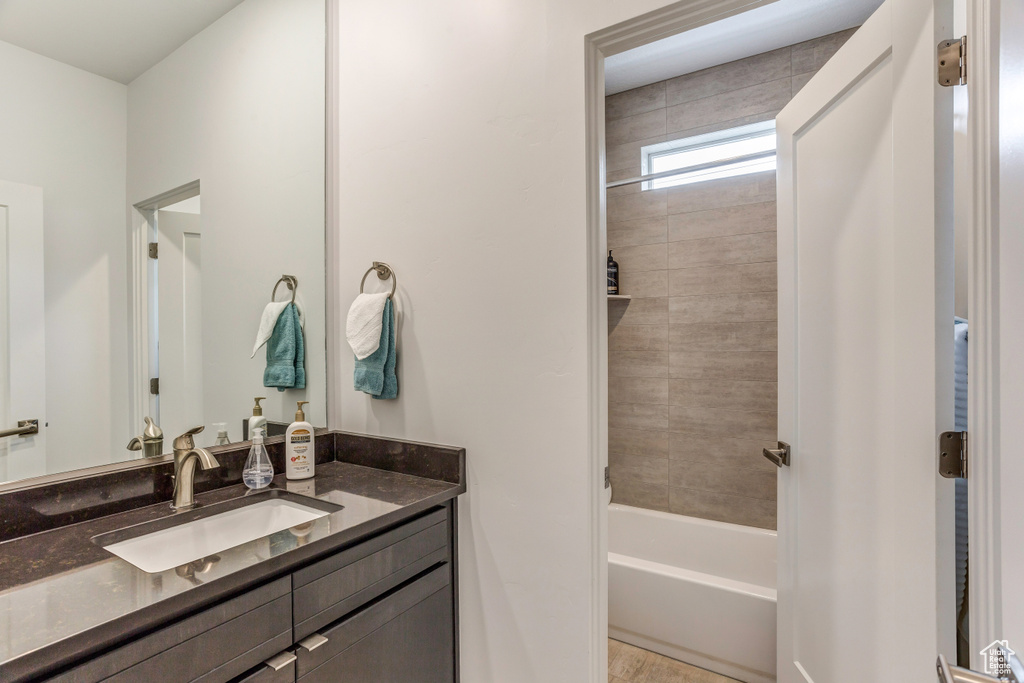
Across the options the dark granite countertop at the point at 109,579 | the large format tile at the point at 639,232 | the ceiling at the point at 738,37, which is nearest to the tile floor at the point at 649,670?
the dark granite countertop at the point at 109,579

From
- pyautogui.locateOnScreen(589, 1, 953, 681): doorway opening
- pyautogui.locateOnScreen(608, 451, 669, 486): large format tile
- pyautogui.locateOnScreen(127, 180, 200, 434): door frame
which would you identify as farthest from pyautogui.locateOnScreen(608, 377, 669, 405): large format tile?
pyautogui.locateOnScreen(127, 180, 200, 434): door frame

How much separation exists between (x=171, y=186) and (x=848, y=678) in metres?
2.13

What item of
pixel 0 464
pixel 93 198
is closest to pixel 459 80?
pixel 93 198

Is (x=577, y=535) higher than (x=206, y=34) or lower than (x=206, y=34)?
lower

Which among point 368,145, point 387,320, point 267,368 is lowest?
point 267,368

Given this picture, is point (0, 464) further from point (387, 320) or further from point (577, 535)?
point (577, 535)

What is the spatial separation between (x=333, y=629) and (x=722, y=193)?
2.43 meters

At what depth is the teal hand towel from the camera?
1422 millimetres

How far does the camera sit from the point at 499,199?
128cm

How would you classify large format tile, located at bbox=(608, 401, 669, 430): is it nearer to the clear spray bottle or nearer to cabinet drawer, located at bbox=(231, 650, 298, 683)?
the clear spray bottle

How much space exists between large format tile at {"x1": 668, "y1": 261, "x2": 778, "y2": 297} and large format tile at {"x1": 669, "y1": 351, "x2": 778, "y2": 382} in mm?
316

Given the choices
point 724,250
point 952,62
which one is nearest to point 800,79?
point 724,250

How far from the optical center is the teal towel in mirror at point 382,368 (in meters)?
1.41

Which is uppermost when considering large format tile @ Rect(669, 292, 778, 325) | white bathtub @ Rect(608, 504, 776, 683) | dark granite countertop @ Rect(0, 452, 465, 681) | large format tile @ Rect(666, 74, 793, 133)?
large format tile @ Rect(666, 74, 793, 133)
